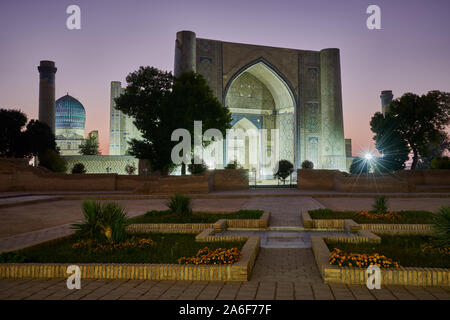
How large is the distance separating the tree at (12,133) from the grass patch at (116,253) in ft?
65.6

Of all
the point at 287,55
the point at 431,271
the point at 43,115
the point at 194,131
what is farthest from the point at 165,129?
the point at 43,115

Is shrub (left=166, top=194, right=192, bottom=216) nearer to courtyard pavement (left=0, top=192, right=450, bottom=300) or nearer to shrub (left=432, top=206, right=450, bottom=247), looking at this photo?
courtyard pavement (left=0, top=192, right=450, bottom=300)

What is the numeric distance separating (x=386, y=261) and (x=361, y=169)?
1755 cm

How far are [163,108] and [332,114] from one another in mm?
12039

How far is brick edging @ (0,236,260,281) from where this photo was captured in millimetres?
3449

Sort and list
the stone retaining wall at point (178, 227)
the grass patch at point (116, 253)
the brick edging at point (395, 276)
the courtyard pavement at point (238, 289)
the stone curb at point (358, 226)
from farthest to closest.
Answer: the stone retaining wall at point (178, 227), the stone curb at point (358, 226), the grass patch at point (116, 253), the brick edging at point (395, 276), the courtyard pavement at point (238, 289)

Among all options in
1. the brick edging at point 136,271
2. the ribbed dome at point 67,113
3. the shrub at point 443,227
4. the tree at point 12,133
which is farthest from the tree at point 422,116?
the ribbed dome at point 67,113

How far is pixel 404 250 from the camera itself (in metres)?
4.25

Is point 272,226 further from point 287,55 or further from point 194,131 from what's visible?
point 287,55

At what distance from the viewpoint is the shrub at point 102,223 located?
4.74 meters

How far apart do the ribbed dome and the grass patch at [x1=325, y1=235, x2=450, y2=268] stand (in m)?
44.4

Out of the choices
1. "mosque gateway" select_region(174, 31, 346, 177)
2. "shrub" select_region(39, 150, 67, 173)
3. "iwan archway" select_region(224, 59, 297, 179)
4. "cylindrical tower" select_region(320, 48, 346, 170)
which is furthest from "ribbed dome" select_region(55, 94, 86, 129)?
"cylindrical tower" select_region(320, 48, 346, 170)

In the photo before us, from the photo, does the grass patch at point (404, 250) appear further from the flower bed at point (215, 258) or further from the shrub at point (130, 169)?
the shrub at point (130, 169)

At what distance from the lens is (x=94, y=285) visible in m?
3.33
